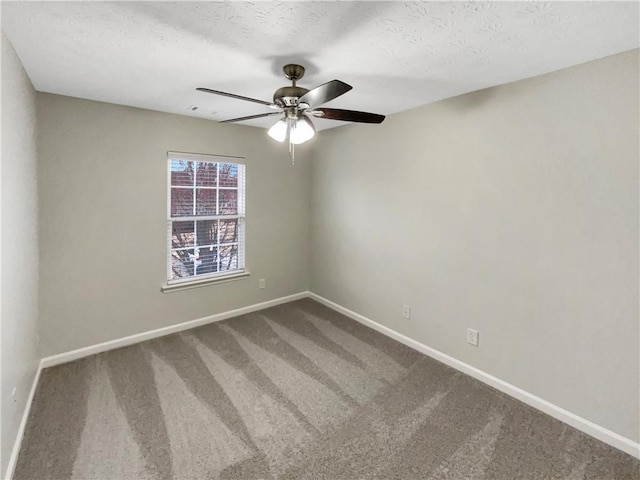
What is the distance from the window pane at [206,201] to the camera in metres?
3.56

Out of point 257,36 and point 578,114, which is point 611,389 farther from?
point 257,36

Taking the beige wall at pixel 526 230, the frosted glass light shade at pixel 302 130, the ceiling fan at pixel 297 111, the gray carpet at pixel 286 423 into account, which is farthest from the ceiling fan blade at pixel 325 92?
the gray carpet at pixel 286 423

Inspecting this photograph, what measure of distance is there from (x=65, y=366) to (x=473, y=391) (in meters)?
3.42

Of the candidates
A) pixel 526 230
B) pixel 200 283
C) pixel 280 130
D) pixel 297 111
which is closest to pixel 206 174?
pixel 200 283

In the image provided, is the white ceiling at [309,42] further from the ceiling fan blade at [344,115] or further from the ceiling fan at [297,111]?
the ceiling fan blade at [344,115]

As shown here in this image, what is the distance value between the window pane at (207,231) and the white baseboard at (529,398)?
2090 mm

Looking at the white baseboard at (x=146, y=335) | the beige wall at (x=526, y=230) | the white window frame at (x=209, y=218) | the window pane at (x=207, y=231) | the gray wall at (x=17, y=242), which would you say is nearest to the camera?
the gray wall at (x=17, y=242)

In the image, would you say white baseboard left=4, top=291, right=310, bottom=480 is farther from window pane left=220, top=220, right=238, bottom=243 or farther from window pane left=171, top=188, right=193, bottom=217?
window pane left=171, top=188, right=193, bottom=217

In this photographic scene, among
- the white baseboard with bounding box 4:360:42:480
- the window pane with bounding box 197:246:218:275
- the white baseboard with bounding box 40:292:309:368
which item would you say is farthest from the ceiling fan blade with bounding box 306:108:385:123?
the white baseboard with bounding box 40:292:309:368

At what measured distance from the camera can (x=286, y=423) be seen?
6.91 feet

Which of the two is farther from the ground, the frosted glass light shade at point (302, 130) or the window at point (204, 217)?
the frosted glass light shade at point (302, 130)

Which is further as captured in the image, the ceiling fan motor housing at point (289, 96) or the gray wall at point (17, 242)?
the ceiling fan motor housing at point (289, 96)

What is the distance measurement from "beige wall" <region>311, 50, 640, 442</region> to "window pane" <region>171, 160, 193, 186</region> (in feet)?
6.34

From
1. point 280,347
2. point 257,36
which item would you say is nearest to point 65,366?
point 280,347
